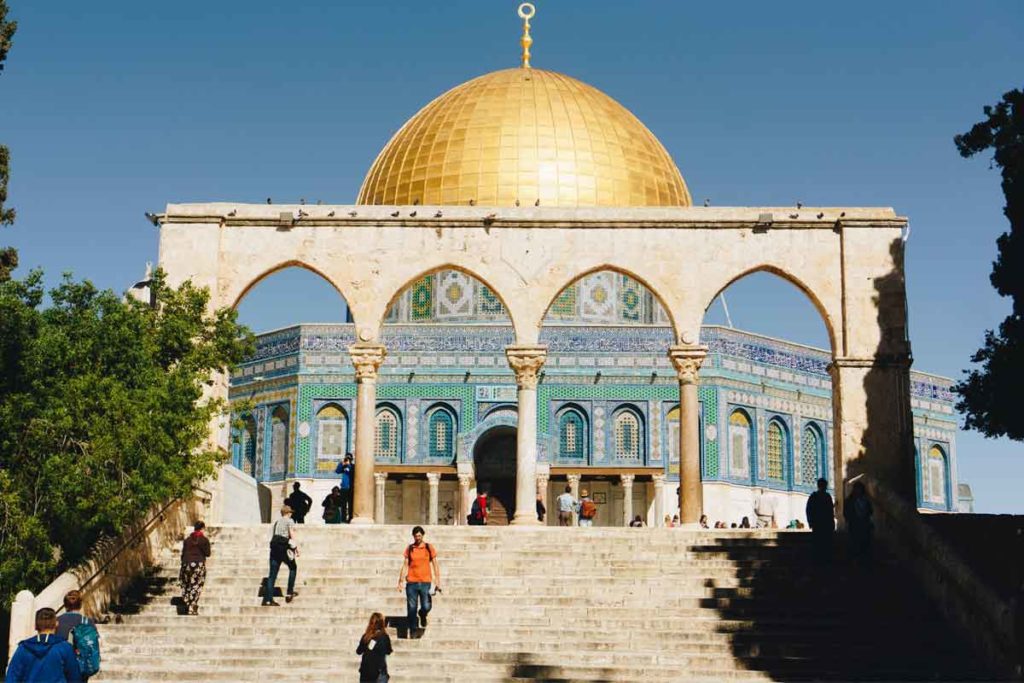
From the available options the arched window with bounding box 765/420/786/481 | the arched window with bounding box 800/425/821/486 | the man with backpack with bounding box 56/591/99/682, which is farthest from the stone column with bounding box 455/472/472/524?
the man with backpack with bounding box 56/591/99/682

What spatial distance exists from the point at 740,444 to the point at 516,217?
1516 centimetres

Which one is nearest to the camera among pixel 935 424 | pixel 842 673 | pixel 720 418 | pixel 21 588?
pixel 842 673

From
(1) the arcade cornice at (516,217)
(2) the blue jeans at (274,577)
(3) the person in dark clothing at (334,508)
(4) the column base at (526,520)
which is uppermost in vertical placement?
(1) the arcade cornice at (516,217)

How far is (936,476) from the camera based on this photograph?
36.9 meters

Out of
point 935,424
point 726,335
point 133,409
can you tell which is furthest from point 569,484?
point 133,409

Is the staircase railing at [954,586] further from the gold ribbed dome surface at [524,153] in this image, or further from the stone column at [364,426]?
the gold ribbed dome surface at [524,153]

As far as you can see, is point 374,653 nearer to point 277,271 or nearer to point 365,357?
point 365,357

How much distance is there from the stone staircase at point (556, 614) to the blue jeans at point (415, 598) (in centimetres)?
23

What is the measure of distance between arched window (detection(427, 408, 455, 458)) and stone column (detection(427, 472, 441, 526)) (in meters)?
0.64

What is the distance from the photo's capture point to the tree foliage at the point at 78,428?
13516mm

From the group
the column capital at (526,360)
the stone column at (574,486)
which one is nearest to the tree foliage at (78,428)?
the column capital at (526,360)

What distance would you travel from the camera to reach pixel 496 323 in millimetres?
32594

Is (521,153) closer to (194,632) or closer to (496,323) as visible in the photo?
(496,323)

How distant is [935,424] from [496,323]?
12324 millimetres
